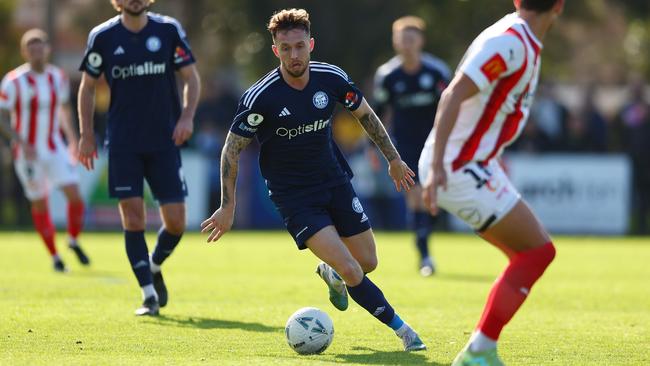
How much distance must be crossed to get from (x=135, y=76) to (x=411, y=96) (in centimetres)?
479

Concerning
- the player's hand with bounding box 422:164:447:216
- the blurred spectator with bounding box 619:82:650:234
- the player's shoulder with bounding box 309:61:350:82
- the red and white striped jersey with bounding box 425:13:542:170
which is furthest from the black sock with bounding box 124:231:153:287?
the blurred spectator with bounding box 619:82:650:234

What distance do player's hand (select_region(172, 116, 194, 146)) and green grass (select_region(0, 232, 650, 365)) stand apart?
1.36 metres

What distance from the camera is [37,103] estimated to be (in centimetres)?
1423

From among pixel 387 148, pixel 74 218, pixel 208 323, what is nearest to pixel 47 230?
pixel 74 218

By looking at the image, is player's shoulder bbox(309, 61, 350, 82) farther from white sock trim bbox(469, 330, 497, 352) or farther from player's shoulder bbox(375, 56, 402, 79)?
player's shoulder bbox(375, 56, 402, 79)

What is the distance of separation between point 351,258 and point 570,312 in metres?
3.02

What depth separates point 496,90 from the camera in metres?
6.16

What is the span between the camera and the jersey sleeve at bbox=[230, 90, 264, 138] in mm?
7559

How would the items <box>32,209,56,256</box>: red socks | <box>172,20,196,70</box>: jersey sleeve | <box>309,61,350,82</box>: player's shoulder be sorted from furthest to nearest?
<box>32,209,56,256</box>: red socks
<box>172,20,196,70</box>: jersey sleeve
<box>309,61,350,82</box>: player's shoulder

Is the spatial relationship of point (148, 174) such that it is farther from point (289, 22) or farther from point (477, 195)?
point (477, 195)

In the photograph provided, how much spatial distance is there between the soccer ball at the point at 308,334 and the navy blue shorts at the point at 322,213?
0.49m

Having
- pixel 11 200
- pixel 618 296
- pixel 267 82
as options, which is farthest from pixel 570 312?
pixel 11 200

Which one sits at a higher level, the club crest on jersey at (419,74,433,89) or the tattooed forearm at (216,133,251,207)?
the tattooed forearm at (216,133,251,207)

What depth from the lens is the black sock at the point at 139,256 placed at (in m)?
9.32
